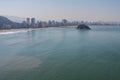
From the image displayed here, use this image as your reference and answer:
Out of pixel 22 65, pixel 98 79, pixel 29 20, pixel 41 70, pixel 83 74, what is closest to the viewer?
pixel 98 79

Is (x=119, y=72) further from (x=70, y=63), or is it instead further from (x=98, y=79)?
(x=70, y=63)

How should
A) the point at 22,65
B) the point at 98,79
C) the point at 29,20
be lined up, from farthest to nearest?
the point at 29,20
the point at 22,65
the point at 98,79

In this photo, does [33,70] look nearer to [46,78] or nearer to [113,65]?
[46,78]

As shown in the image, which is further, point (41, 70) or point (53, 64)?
point (53, 64)

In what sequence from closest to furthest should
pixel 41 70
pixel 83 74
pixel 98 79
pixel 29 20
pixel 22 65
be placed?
1. pixel 98 79
2. pixel 83 74
3. pixel 41 70
4. pixel 22 65
5. pixel 29 20

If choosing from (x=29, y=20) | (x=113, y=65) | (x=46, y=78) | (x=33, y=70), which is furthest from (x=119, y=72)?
(x=29, y=20)

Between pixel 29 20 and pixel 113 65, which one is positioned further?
pixel 29 20

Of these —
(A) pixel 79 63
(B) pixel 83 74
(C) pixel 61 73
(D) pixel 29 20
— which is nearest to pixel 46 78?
(C) pixel 61 73

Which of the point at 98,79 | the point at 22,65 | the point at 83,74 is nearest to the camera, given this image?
the point at 98,79
